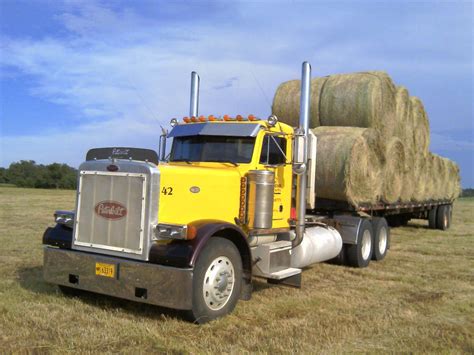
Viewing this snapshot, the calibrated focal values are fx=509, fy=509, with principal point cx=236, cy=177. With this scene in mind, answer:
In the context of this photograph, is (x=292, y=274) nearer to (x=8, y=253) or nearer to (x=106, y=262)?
(x=106, y=262)

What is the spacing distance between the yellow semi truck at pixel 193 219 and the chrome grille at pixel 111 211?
0.01m

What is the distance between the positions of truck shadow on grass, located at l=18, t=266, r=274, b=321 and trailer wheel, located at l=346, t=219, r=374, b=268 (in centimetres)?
259

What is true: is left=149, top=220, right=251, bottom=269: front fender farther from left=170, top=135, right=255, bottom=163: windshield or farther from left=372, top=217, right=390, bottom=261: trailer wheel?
left=372, top=217, right=390, bottom=261: trailer wheel

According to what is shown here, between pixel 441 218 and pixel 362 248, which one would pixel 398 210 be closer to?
pixel 362 248

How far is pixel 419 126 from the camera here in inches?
522

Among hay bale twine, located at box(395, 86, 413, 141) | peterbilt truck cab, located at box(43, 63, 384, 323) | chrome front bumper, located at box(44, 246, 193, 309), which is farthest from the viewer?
hay bale twine, located at box(395, 86, 413, 141)

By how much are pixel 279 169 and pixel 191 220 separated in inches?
67.7

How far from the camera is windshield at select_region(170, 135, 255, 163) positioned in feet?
21.6

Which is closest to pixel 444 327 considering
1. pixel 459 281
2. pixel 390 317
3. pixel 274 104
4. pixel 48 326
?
pixel 390 317

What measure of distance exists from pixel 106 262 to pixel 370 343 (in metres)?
2.83

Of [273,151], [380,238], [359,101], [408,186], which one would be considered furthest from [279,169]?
[408,186]

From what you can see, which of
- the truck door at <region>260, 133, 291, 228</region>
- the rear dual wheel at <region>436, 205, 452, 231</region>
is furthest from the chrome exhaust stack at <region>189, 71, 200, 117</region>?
the rear dual wheel at <region>436, 205, 452, 231</region>

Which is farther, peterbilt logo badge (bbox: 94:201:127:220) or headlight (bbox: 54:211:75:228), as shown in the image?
headlight (bbox: 54:211:75:228)

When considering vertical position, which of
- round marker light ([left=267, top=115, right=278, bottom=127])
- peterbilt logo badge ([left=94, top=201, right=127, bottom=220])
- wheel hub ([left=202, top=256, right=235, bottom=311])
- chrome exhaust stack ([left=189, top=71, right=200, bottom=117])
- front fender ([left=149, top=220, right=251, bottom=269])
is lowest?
wheel hub ([left=202, top=256, right=235, bottom=311])
